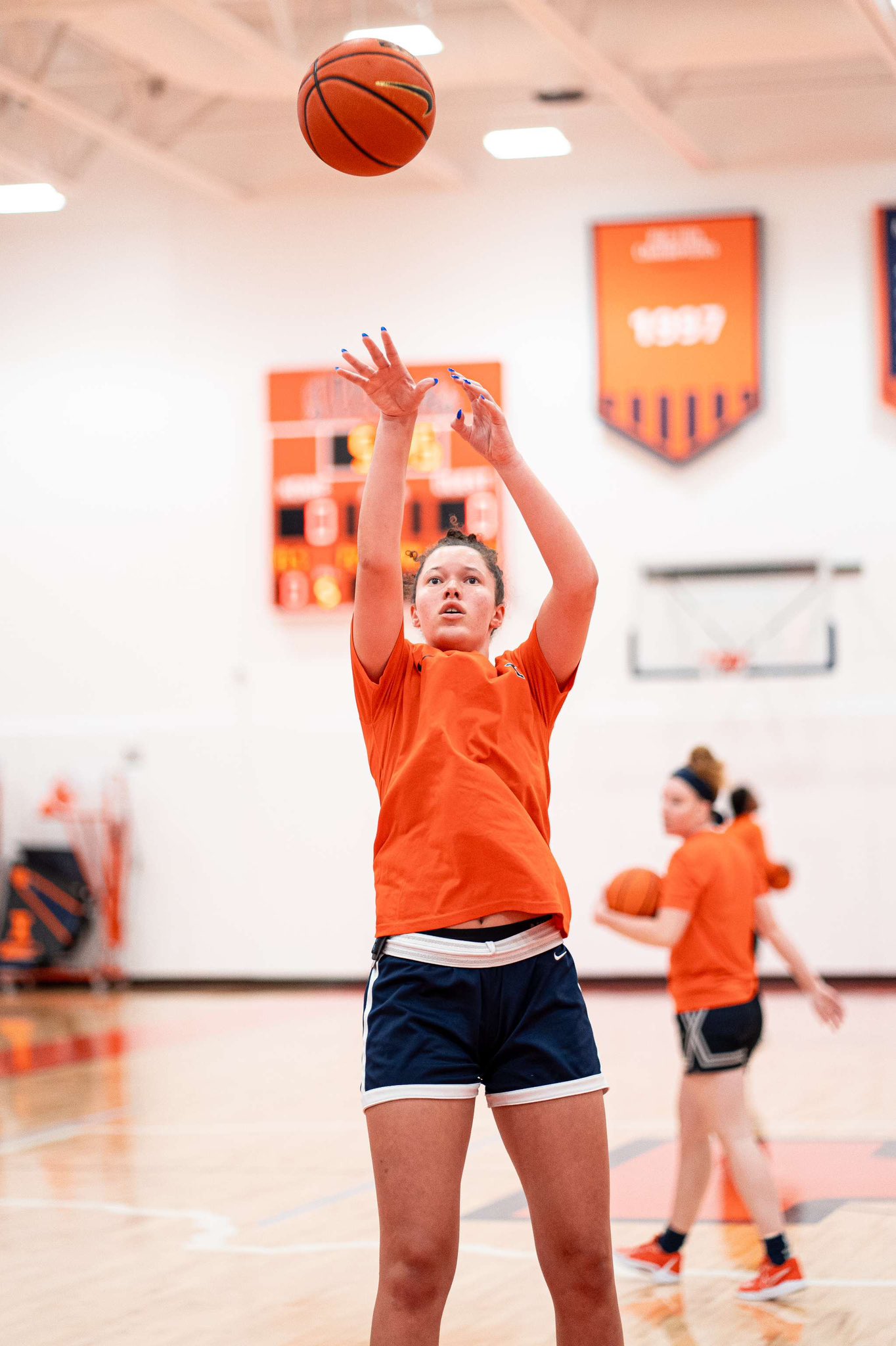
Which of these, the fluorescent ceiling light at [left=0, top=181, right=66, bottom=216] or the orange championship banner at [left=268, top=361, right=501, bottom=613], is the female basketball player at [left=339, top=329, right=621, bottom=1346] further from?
the fluorescent ceiling light at [left=0, top=181, right=66, bottom=216]

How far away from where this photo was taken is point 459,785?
282 centimetres

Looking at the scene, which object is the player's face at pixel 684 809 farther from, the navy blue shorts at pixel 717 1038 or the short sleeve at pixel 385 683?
the short sleeve at pixel 385 683

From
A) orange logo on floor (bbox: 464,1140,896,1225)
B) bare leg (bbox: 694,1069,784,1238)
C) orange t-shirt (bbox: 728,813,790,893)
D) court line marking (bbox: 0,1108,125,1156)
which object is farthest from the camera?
orange t-shirt (bbox: 728,813,790,893)

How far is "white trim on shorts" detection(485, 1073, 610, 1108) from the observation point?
273 cm

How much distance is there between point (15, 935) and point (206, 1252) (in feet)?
27.8

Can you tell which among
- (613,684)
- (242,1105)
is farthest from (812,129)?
(242,1105)

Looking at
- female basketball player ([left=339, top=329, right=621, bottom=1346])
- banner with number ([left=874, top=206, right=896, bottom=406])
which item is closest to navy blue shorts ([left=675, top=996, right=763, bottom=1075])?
female basketball player ([left=339, top=329, right=621, bottom=1346])

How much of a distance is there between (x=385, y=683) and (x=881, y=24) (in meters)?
8.39

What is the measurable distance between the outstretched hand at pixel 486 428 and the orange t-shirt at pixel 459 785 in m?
0.34

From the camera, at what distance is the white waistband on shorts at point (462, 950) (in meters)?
2.76

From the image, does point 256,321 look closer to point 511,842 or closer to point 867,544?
point 867,544

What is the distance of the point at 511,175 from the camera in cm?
1311

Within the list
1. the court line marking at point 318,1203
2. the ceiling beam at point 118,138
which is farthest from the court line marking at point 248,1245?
the ceiling beam at point 118,138

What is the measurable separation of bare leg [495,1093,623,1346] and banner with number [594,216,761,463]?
406 inches
